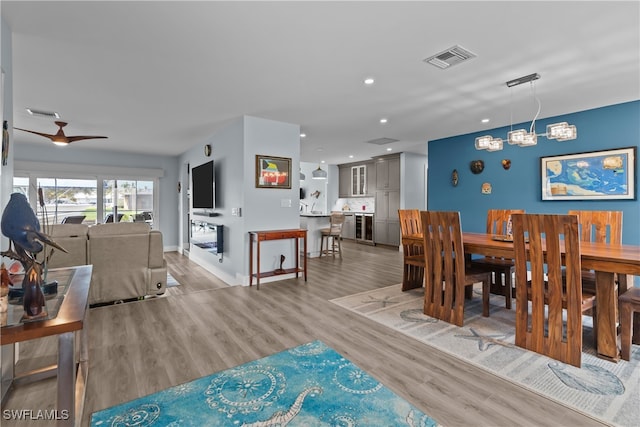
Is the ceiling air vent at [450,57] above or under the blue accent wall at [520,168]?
above

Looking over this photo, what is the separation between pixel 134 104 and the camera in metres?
3.97

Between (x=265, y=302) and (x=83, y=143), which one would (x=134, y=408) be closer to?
(x=265, y=302)

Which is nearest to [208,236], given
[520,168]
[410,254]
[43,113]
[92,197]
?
[43,113]

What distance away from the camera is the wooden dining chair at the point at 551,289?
2246 mm

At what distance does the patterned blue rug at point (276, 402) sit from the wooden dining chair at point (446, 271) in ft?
4.42

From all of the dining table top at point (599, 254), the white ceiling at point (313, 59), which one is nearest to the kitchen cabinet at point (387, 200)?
the white ceiling at point (313, 59)

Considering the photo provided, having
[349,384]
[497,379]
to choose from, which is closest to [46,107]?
[349,384]

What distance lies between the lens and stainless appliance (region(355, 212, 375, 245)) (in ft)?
29.3

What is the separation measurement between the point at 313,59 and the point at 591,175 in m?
4.18

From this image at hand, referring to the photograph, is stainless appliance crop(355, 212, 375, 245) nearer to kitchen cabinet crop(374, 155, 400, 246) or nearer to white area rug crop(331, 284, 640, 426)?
kitchen cabinet crop(374, 155, 400, 246)

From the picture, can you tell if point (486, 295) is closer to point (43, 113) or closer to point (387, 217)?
point (387, 217)

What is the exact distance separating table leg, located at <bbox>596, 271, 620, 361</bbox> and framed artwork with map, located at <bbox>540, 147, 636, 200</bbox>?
2.48 m

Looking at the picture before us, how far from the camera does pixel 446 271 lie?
10.2ft

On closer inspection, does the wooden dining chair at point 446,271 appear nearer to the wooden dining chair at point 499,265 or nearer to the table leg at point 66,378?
the wooden dining chair at point 499,265
